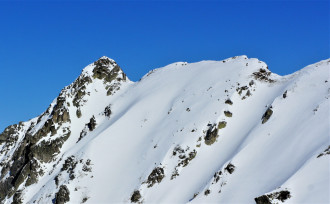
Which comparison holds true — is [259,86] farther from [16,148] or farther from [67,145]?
[16,148]

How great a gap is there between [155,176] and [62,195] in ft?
50.5

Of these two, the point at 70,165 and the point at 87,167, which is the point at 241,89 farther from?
the point at 70,165

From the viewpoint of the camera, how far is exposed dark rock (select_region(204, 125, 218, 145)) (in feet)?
Answer: 187

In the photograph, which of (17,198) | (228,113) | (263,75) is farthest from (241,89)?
(17,198)

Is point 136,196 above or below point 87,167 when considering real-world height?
below

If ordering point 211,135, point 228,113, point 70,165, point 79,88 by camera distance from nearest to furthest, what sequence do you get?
1. point 211,135
2. point 228,113
3. point 70,165
4. point 79,88

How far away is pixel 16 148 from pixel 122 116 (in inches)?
1092

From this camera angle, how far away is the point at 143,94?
3022 inches

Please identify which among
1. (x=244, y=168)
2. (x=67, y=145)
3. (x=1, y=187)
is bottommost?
(x=244, y=168)

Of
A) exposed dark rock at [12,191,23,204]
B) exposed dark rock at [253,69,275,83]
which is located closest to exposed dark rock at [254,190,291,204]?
exposed dark rock at [253,69,275,83]

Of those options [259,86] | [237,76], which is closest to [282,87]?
[259,86]

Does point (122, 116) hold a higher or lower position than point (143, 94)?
lower

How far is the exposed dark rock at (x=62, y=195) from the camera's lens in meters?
59.8

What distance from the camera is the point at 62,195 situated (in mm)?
60219
